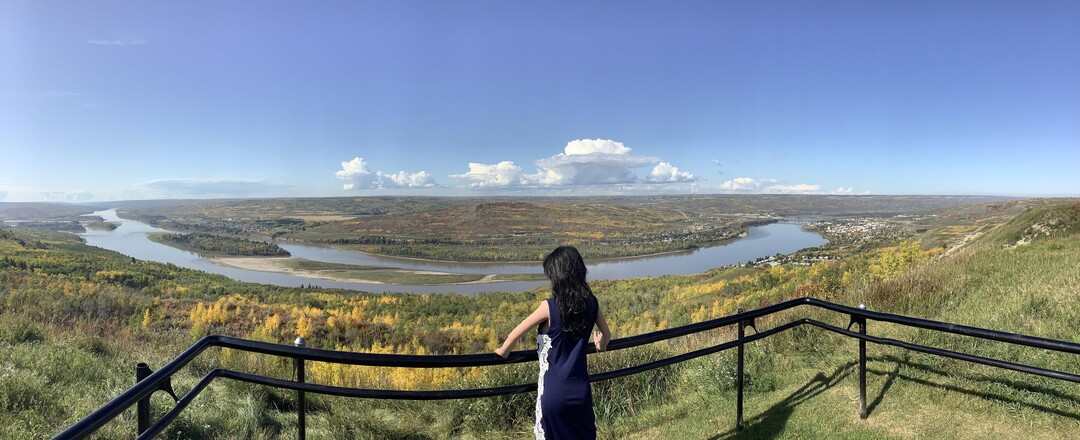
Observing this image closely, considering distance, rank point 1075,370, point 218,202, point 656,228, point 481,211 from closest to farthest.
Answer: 1. point 1075,370
2. point 656,228
3. point 481,211
4. point 218,202

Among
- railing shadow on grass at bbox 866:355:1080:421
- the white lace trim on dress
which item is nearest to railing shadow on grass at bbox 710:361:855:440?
railing shadow on grass at bbox 866:355:1080:421

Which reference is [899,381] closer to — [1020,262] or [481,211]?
[1020,262]

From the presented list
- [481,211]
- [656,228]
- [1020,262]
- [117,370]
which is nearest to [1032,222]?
[1020,262]

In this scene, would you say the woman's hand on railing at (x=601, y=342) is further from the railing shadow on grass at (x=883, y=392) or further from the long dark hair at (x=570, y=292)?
the railing shadow on grass at (x=883, y=392)

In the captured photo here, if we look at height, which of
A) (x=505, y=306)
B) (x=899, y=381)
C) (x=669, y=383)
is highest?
(x=899, y=381)

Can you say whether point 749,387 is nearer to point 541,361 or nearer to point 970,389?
point 970,389

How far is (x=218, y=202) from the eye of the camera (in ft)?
637

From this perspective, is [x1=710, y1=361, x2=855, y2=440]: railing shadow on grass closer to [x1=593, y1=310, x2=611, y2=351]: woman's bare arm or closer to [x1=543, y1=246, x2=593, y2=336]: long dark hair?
[x1=593, y1=310, x2=611, y2=351]: woman's bare arm

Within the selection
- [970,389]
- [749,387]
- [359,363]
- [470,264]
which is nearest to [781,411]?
[749,387]

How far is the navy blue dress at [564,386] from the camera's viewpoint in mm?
2312

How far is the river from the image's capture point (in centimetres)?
6731

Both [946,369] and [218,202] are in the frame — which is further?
[218,202]

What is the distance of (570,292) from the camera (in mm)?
2289

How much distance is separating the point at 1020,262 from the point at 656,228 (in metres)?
103
